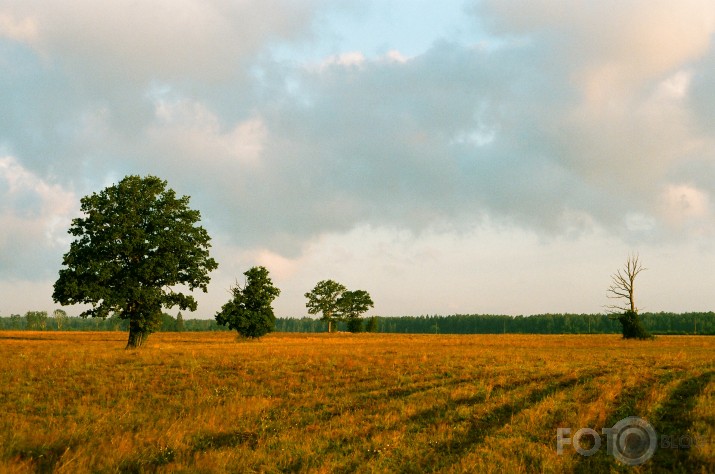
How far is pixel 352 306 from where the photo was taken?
12206cm

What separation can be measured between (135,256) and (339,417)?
31.2 meters

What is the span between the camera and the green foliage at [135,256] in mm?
35812

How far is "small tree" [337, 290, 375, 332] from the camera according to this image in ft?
379

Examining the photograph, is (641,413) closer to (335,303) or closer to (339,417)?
(339,417)

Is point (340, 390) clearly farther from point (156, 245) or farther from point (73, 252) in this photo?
point (73, 252)

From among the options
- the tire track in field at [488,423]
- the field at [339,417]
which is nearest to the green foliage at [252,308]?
the field at [339,417]

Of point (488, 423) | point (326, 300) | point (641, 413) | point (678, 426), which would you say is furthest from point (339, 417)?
point (326, 300)

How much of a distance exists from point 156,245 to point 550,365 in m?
30.2

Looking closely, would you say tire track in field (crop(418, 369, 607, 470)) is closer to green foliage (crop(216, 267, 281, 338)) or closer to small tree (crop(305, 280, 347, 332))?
green foliage (crop(216, 267, 281, 338))

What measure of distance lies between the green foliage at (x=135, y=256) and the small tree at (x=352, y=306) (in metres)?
78.2

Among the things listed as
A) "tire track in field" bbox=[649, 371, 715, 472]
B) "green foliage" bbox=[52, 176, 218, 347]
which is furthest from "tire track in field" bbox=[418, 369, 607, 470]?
"green foliage" bbox=[52, 176, 218, 347]

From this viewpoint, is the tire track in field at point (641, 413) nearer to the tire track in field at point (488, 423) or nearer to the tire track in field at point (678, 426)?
the tire track in field at point (678, 426)

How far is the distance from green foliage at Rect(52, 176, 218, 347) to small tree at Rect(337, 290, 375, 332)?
78.2m

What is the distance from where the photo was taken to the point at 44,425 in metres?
11.5
